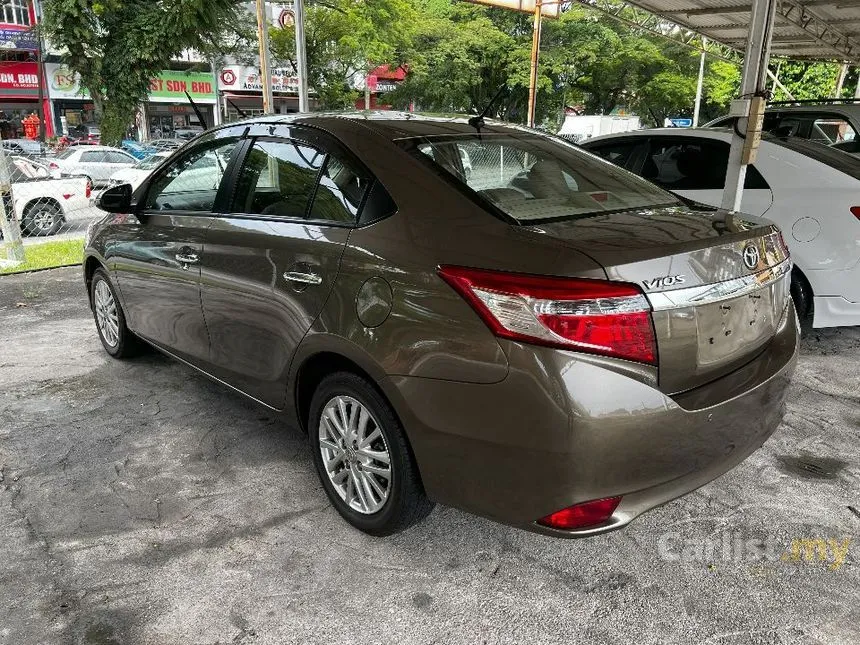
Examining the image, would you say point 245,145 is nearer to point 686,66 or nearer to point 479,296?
point 479,296

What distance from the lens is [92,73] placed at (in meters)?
19.9

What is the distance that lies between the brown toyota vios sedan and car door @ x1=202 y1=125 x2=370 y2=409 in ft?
0.04

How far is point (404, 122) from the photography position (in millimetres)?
2961

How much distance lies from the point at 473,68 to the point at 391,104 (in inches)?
258

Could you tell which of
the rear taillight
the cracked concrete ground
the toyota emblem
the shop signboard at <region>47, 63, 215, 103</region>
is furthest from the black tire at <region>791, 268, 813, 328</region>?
the shop signboard at <region>47, 63, 215, 103</region>

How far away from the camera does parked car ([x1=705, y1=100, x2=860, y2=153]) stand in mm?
7293

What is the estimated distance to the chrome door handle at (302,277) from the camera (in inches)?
104

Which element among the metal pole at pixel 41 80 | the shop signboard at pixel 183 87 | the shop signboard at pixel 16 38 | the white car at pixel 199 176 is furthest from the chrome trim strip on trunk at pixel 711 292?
the shop signboard at pixel 183 87

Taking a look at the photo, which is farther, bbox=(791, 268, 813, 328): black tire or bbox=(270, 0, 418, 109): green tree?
bbox=(270, 0, 418, 109): green tree

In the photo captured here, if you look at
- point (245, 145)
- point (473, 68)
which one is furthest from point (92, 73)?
point (245, 145)

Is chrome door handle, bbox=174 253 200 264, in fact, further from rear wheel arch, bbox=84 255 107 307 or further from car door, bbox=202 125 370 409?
rear wheel arch, bbox=84 255 107 307

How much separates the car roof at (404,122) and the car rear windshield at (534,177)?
7cm

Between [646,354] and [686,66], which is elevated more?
[686,66]

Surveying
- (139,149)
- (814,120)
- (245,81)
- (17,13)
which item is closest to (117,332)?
(814,120)
